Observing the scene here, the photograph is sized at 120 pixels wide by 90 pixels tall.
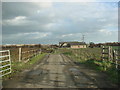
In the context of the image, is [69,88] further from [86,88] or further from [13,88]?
[13,88]

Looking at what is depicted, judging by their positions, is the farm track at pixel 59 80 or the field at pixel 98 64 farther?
the field at pixel 98 64

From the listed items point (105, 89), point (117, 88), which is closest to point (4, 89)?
point (105, 89)

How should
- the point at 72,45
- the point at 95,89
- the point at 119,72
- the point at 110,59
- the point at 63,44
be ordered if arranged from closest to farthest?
the point at 95,89, the point at 119,72, the point at 110,59, the point at 72,45, the point at 63,44

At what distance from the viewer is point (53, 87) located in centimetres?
630

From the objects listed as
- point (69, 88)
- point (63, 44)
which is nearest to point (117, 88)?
point (69, 88)

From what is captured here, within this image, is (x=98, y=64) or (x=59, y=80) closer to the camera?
(x=59, y=80)

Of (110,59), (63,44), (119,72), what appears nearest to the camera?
(119,72)

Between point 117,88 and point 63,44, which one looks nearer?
point 117,88

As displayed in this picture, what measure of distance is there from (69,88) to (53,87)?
2.56 ft

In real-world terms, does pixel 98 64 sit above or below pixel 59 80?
above

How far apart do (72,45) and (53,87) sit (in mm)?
82877

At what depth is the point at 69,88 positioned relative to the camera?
6.14m

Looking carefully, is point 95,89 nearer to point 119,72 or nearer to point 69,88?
point 69,88

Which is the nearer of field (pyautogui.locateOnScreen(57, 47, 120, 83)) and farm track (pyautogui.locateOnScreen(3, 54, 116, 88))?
farm track (pyautogui.locateOnScreen(3, 54, 116, 88))
